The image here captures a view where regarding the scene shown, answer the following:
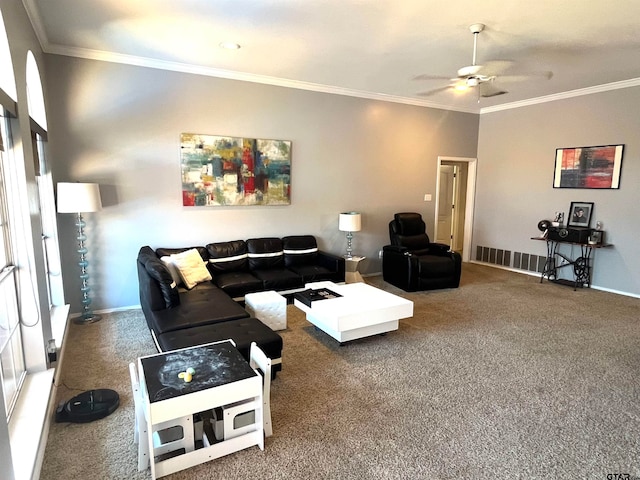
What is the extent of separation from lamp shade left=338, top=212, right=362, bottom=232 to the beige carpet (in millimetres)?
1629

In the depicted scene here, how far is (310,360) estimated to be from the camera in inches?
128

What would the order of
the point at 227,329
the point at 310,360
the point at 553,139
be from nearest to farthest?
the point at 227,329, the point at 310,360, the point at 553,139

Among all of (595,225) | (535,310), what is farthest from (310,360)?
(595,225)

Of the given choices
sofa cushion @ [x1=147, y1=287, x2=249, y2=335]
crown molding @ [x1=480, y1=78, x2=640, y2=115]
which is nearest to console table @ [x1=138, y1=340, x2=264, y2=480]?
sofa cushion @ [x1=147, y1=287, x2=249, y2=335]

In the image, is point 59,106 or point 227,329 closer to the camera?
point 227,329

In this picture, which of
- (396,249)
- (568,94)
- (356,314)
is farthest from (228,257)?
(568,94)

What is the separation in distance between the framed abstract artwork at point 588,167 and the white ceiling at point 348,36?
90cm

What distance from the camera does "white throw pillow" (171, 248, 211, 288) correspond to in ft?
13.3

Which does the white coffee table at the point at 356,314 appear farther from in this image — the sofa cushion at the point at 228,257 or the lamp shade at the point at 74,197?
the lamp shade at the point at 74,197

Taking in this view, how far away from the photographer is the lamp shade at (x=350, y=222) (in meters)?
5.47

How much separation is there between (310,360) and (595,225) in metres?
4.89

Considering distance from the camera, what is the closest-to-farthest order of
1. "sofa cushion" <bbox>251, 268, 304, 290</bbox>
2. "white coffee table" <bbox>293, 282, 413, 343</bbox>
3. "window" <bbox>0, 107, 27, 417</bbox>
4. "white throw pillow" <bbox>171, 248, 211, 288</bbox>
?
"window" <bbox>0, 107, 27, 417</bbox>
"white coffee table" <bbox>293, 282, 413, 343</bbox>
"white throw pillow" <bbox>171, 248, 211, 288</bbox>
"sofa cushion" <bbox>251, 268, 304, 290</bbox>

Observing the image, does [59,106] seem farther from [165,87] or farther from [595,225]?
[595,225]

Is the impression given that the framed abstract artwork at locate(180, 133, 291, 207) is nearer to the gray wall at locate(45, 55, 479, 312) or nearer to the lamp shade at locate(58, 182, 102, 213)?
the gray wall at locate(45, 55, 479, 312)
